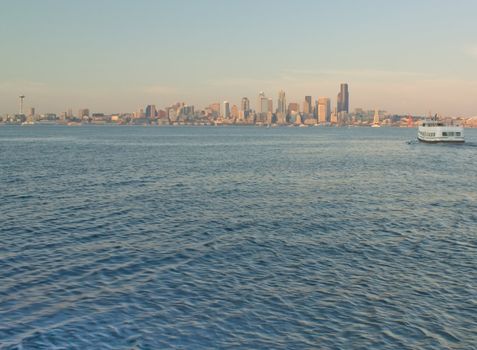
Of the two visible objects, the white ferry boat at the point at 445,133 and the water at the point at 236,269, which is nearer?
the water at the point at 236,269

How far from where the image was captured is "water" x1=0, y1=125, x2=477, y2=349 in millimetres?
22078

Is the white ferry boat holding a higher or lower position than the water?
higher

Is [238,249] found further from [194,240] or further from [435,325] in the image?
[435,325]

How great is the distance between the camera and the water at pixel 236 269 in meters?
22.1

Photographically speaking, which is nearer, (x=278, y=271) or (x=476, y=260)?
(x=278, y=271)

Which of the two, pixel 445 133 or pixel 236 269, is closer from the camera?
pixel 236 269

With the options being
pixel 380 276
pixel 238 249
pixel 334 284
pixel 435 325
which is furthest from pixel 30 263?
pixel 435 325

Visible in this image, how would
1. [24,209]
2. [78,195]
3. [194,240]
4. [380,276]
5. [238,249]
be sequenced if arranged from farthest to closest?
1. [78,195]
2. [24,209]
3. [194,240]
4. [238,249]
5. [380,276]

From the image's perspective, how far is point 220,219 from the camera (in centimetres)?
4647

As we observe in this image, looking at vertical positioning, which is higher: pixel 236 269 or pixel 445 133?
pixel 445 133

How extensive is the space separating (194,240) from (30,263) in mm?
11842

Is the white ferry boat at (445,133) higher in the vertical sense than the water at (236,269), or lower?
higher

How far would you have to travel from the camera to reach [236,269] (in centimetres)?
3123

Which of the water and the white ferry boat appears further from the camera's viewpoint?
the white ferry boat
